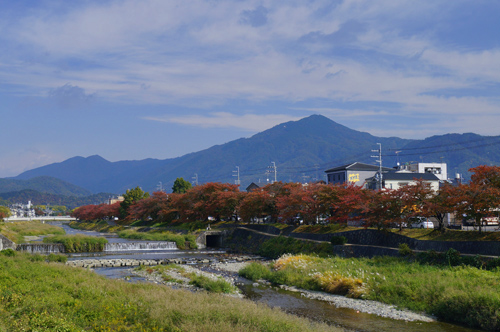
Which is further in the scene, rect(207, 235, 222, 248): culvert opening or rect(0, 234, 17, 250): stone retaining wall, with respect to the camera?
rect(207, 235, 222, 248): culvert opening

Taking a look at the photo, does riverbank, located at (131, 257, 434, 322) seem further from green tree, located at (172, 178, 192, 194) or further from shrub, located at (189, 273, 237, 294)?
green tree, located at (172, 178, 192, 194)

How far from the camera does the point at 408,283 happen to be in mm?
22984

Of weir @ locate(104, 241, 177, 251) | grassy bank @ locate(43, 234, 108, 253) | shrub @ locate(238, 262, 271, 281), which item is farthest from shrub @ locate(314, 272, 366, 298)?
grassy bank @ locate(43, 234, 108, 253)

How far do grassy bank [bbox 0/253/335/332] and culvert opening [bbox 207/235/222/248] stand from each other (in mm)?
42811

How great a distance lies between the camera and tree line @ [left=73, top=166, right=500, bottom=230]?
27.9 m

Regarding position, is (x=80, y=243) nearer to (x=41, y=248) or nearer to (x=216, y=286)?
(x=41, y=248)

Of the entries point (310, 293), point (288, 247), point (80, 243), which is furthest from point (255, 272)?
point (80, 243)

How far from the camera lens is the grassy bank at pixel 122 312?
12.2 meters

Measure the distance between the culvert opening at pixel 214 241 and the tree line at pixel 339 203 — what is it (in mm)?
4393

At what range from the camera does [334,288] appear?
25.4 m

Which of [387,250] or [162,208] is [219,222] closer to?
[162,208]

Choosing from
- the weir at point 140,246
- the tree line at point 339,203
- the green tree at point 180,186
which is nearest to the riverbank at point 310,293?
the tree line at point 339,203

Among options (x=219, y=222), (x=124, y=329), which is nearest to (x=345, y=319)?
(x=124, y=329)

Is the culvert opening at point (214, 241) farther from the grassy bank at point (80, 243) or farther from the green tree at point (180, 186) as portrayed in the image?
the green tree at point (180, 186)
